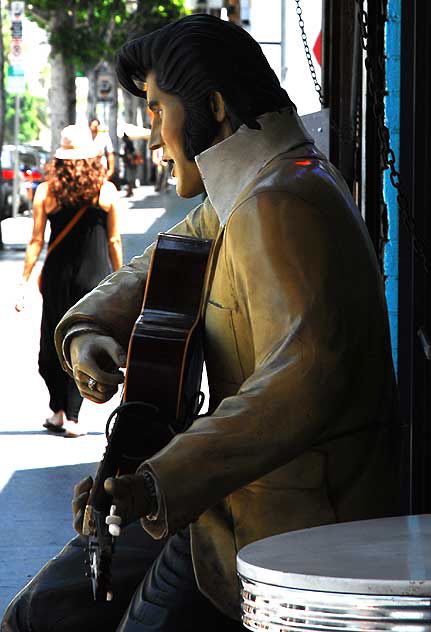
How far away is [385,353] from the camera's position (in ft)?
8.46

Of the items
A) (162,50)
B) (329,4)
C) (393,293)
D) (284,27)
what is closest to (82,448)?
(329,4)

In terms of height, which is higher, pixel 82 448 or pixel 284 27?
pixel 284 27

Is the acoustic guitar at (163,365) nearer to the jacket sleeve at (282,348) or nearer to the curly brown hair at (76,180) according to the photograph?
the jacket sleeve at (282,348)

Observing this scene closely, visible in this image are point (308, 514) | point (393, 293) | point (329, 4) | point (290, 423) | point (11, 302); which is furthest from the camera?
point (11, 302)

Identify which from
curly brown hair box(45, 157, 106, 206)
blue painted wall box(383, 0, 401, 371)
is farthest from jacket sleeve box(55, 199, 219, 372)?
curly brown hair box(45, 157, 106, 206)

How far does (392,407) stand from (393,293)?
7.93 feet

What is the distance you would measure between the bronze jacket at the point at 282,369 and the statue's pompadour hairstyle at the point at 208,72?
43mm

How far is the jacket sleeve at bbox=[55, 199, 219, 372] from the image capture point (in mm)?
3037

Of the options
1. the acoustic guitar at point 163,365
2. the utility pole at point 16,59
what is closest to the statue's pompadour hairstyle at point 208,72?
the acoustic guitar at point 163,365

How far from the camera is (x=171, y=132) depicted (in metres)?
2.71

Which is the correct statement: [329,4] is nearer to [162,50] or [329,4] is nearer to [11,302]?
[162,50]

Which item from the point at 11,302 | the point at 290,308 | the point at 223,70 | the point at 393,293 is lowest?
the point at 11,302

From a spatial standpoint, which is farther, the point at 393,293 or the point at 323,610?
the point at 393,293

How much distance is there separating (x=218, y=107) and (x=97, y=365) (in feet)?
1.88
